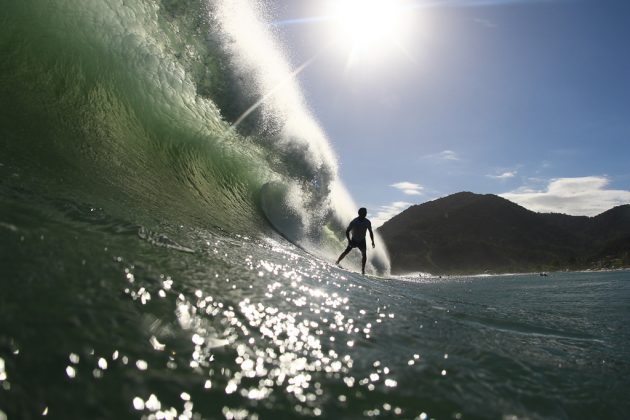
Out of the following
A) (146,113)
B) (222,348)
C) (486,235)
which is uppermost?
(486,235)

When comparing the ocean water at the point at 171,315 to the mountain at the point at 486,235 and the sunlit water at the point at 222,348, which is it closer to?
the sunlit water at the point at 222,348

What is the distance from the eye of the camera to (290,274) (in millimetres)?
3064

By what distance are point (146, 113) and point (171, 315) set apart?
5061 mm

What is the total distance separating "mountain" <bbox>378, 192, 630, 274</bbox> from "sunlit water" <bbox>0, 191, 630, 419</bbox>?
237 ft

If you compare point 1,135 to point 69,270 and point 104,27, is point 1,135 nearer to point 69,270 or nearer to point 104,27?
point 69,270

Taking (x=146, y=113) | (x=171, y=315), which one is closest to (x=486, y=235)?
(x=146, y=113)

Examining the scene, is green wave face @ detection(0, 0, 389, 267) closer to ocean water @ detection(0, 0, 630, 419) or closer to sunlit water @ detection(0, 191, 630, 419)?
ocean water @ detection(0, 0, 630, 419)

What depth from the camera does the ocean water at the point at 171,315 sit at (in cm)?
122

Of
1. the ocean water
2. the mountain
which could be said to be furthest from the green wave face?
the mountain

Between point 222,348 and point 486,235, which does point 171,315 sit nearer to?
point 222,348

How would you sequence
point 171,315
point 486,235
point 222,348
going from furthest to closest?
point 486,235
point 171,315
point 222,348

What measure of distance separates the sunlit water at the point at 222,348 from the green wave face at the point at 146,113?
35.2 inches

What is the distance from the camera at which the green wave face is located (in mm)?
3518

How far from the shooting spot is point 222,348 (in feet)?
4.98
